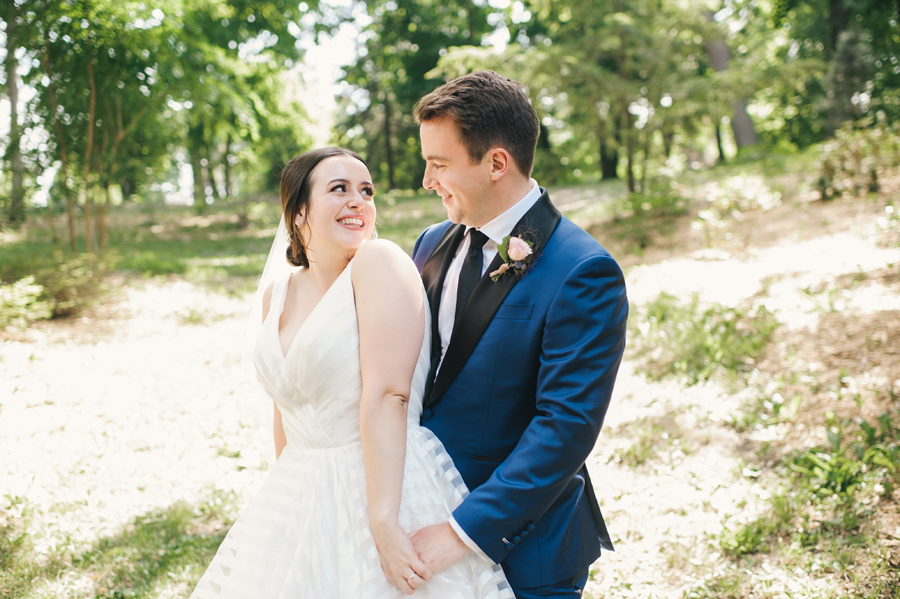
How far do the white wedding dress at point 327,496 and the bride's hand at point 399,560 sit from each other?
48 millimetres

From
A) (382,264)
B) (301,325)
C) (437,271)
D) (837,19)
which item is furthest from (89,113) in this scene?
(837,19)

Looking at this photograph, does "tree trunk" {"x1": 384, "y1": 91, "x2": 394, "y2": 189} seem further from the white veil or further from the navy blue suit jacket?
the navy blue suit jacket

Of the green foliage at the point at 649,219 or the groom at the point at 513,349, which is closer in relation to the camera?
the groom at the point at 513,349

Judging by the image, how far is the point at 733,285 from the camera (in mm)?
7703

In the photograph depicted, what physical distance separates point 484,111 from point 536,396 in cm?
95

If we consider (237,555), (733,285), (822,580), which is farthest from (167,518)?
(733,285)

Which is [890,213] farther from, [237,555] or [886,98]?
[886,98]

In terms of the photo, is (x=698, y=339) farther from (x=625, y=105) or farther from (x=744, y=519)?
(x=625, y=105)

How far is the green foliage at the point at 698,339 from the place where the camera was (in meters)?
5.97

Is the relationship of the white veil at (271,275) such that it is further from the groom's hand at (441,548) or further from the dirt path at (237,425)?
the groom's hand at (441,548)

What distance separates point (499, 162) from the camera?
2.05m

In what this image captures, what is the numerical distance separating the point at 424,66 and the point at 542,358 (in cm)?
2940

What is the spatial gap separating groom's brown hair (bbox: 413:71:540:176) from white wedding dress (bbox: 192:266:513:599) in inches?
25.4

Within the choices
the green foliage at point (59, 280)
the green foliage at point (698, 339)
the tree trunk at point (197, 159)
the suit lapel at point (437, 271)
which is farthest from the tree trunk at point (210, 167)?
the suit lapel at point (437, 271)
